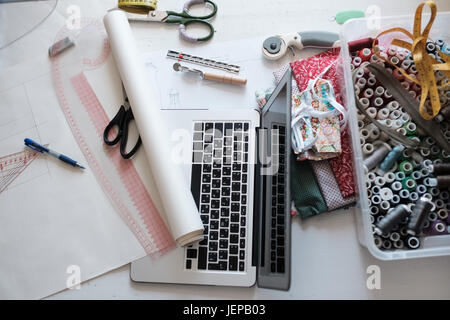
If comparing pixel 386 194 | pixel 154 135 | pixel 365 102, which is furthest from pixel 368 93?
pixel 154 135

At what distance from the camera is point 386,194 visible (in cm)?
84

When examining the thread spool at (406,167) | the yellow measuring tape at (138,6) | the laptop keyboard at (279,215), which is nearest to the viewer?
the laptop keyboard at (279,215)

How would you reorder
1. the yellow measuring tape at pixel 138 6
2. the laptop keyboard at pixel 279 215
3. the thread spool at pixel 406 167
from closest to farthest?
the laptop keyboard at pixel 279 215
the thread spool at pixel 406 167
the yellow measuring tape at pixel 138 6

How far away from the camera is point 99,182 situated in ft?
2.94

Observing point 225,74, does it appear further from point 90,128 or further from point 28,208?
point 28,208

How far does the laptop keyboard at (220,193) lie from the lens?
82 cm

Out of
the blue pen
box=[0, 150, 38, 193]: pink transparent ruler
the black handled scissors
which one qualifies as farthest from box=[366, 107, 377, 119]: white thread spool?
box=[0, 150, 38, 193]: pink transparent ruler

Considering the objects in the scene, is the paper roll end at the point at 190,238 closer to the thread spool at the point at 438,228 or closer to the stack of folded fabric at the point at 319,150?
the stack of folded fabric at the point at 319,150

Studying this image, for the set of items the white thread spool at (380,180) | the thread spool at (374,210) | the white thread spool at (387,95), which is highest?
the white thread spool at (387,95)

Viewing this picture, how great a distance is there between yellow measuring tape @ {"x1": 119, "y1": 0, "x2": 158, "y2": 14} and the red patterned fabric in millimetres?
372

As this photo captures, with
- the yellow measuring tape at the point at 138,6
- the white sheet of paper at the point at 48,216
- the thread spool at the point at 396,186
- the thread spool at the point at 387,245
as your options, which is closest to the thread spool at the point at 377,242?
the thread spool at the point at 387,245

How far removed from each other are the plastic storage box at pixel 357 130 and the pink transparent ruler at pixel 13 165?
0.71 m

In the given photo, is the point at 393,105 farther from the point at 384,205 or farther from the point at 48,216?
the point at 48,216
